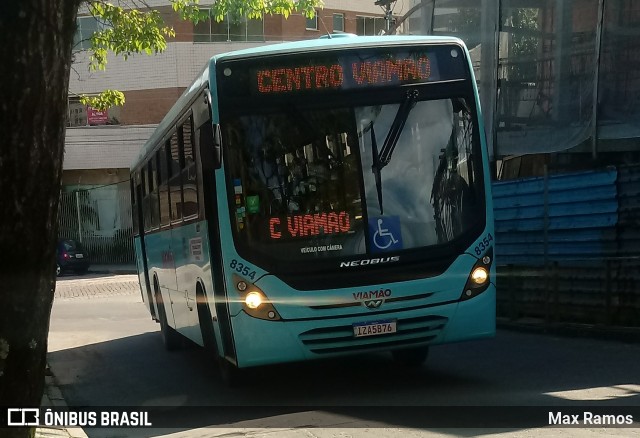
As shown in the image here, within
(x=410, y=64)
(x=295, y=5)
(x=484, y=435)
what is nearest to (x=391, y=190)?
(x=410, y=64)

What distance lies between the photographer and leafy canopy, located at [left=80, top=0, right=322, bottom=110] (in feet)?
50.9

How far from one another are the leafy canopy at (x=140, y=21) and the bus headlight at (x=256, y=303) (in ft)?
25.8

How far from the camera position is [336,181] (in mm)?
8094

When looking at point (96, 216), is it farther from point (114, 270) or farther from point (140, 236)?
point (140, 236)

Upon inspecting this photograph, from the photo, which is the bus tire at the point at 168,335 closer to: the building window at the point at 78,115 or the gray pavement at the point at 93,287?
the gray pavement at the point at 93,287

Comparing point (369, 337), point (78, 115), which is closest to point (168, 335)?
point (369, 337)

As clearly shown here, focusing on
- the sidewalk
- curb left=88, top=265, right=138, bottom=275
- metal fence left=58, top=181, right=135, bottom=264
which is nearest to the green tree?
curb left=88, top=265, right=138, bottom=275

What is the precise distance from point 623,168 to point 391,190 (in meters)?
5.11

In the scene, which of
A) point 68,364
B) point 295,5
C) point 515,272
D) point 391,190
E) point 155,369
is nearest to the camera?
point 391,190

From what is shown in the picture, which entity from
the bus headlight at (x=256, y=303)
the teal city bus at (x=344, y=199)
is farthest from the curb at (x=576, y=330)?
the bus headlight at (x=256, y=303)

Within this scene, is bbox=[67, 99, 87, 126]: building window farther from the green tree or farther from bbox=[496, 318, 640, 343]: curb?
the green tree

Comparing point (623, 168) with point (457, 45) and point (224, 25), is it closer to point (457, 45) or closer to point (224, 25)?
point (457, 45)

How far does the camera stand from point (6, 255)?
13.0ft

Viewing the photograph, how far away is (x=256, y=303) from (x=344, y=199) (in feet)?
3.89
